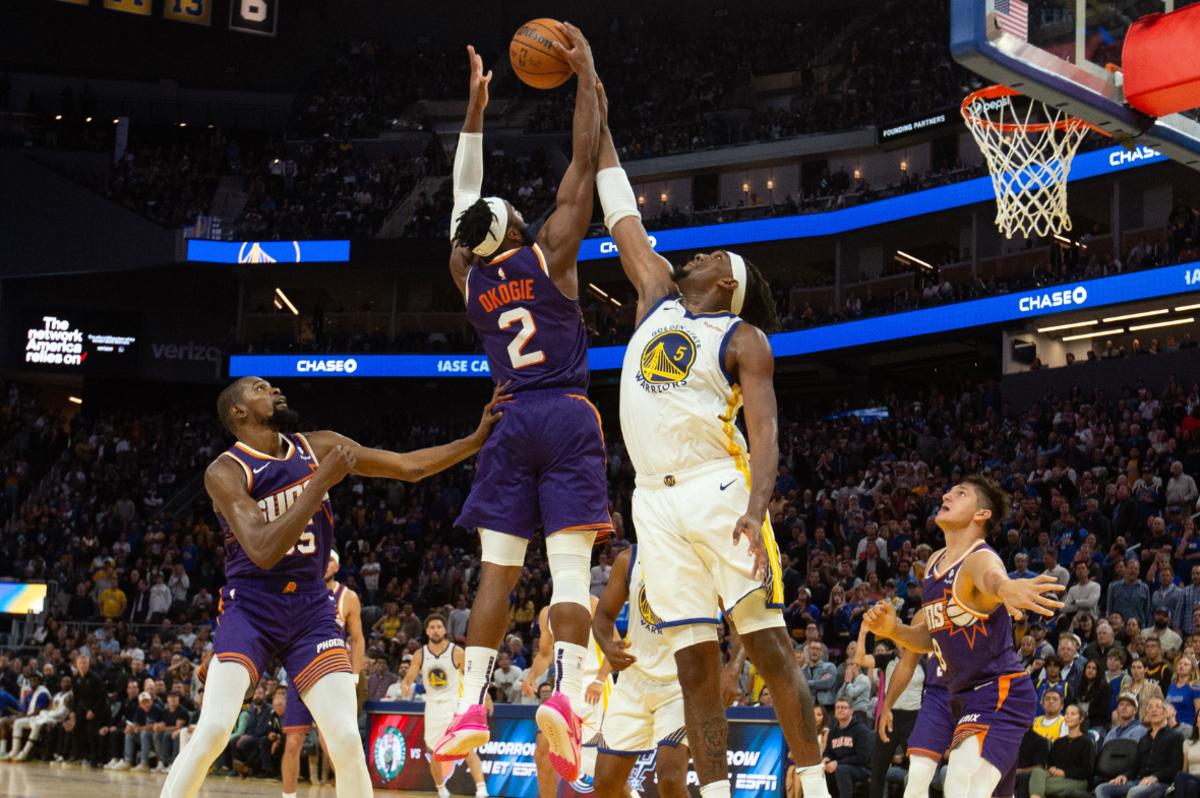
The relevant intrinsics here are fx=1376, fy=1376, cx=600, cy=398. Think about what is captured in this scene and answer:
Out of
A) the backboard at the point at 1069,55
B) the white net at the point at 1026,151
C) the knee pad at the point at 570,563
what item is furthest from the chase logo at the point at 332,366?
the knee pad at the point at 570,563

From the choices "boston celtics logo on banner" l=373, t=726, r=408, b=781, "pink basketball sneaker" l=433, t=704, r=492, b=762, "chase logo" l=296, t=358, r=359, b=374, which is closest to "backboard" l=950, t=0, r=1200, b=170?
"pink basketball sneaker" l=433, t=704, r=492, b=762

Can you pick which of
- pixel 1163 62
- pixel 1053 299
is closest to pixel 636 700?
pixel 1163 62

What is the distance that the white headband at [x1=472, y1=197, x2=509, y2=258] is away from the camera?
6586 millimetres

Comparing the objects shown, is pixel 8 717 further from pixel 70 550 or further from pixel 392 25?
pixel 392 25

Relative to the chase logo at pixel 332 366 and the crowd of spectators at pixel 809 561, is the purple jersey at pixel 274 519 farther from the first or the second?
the chase logo at pixel 332 366

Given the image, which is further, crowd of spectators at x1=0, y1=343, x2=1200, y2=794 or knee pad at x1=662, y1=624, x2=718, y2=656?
crowd of spectators at x1=0, y1=343, x2=1200, y2=794

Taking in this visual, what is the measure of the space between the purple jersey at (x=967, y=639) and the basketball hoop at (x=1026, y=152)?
5.60m

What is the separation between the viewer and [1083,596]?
15.4m

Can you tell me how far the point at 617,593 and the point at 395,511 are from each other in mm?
24207

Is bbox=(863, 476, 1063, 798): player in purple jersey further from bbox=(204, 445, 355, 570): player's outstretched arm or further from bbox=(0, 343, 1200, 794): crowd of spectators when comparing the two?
bbox=(0, 343, 1200, 794): crowd of spectators

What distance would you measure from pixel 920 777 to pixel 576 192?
3575 millimetres

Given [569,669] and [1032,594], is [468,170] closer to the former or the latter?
[569,669]

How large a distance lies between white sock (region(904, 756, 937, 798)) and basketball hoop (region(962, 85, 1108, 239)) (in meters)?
6.22

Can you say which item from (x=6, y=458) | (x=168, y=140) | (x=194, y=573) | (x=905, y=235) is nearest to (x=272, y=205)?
(x=168, y=140)
